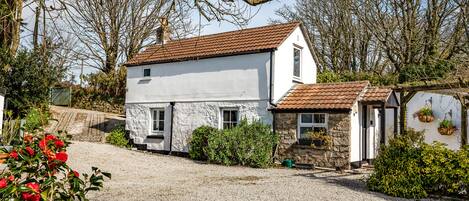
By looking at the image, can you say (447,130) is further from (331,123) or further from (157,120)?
(157,120)

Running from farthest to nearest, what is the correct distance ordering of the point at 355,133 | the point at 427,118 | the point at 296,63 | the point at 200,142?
1. the point at 427,118
2. the point at 296,63
3. the point at 200,142
4. the point at 355,133

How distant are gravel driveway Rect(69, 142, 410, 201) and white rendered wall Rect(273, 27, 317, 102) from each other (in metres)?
3.64

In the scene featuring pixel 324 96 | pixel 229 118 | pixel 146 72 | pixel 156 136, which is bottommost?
pixel 156 136

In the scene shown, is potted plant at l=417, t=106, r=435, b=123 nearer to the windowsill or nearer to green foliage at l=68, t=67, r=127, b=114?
the windowsill

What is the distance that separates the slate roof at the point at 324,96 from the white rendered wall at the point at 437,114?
4964mm

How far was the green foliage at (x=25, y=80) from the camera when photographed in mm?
19219

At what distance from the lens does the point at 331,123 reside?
14.9 m

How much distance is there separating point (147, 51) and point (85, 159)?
788 cm

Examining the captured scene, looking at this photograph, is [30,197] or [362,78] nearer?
[30,197]

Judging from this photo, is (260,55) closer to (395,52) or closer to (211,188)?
(211,188)

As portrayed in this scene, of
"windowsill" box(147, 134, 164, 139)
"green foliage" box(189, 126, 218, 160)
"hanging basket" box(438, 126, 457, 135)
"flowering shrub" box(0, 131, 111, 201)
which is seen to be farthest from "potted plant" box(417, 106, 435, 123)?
"flowering shrub" box(0, 131, 111, 201)

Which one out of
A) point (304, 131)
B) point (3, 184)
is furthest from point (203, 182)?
point (3, 184)

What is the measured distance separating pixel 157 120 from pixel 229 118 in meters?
4.15

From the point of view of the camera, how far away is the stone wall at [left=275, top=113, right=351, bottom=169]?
14523mm
